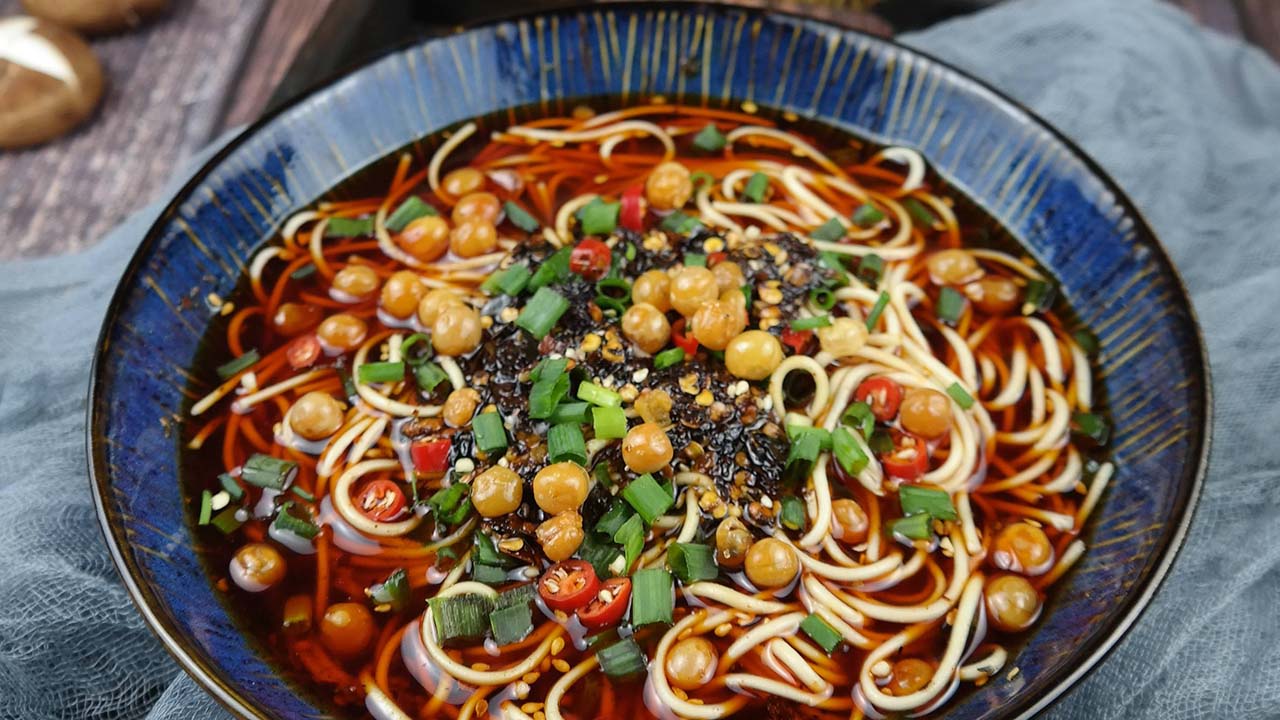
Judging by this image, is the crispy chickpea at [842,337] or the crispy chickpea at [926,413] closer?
the crispy chickpea at [926,413]

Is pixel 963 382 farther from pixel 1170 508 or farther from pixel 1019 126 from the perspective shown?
pixel 1019 126

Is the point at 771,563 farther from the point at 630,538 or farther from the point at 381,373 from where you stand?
the point at 381,373

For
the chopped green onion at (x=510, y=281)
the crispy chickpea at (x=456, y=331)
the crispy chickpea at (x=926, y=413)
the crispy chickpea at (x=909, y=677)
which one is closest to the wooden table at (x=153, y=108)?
the chopped green onion at (x=510, y=281)

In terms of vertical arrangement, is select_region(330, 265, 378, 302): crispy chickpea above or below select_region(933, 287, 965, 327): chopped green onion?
above

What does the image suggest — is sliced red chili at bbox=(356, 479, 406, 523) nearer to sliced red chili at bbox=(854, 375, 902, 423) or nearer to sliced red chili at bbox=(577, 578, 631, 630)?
sliced red chili at bbox=(577, 578, 631, 630)

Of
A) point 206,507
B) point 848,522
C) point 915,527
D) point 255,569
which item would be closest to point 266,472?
point 206,507

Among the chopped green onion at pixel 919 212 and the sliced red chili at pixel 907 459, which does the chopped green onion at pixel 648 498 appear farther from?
the chopped green onion at pixel 919 212

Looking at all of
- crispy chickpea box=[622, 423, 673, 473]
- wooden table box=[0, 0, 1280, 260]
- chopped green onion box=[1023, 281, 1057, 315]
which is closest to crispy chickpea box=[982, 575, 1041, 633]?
crispy chickpea box=[622, 423, 673, 473]

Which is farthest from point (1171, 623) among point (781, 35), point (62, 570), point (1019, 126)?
point (62, 570)
